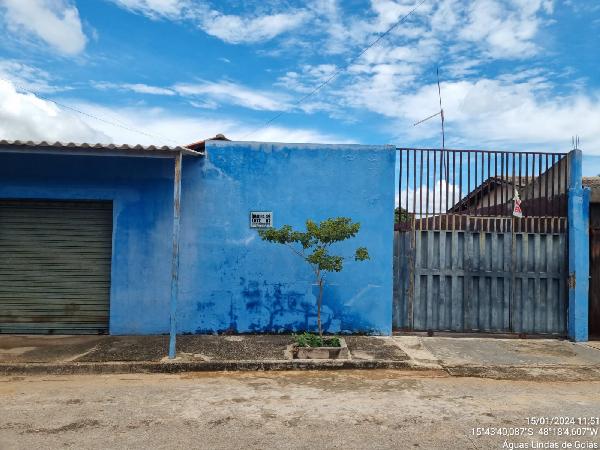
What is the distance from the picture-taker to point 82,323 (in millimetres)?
7625

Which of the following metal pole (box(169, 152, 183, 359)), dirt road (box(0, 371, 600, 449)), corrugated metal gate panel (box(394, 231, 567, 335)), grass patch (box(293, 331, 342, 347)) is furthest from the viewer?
corrugated metal gate panel (box(394, 231, 567, 335))

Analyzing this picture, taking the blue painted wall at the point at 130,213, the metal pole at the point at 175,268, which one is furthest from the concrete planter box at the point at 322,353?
the blue painted wall at the point at 130,213

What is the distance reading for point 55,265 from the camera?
25.3 feet

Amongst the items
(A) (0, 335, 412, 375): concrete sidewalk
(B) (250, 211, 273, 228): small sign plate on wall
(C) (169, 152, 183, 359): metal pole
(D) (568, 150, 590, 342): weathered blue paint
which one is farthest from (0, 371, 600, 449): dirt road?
(B) (250, 211, 273, 228): small sign plate on wall

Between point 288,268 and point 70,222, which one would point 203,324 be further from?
point 70,222

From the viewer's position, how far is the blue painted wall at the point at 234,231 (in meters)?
7.53

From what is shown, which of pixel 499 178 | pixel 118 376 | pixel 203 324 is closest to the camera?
pixel 118 376

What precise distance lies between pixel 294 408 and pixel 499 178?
5599 millimetres

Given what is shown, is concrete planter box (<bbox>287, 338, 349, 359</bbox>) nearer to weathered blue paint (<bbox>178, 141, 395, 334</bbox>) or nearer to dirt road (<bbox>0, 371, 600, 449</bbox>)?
dirt road (<bbox>0, 371, 600, 449</bbox>)

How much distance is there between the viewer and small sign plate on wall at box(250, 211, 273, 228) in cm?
760

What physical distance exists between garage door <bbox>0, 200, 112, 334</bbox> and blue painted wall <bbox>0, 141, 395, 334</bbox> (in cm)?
28

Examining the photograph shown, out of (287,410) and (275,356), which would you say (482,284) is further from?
(287,410)

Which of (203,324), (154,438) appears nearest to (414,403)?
(154,438)

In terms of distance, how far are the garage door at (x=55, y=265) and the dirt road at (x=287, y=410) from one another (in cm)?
216
